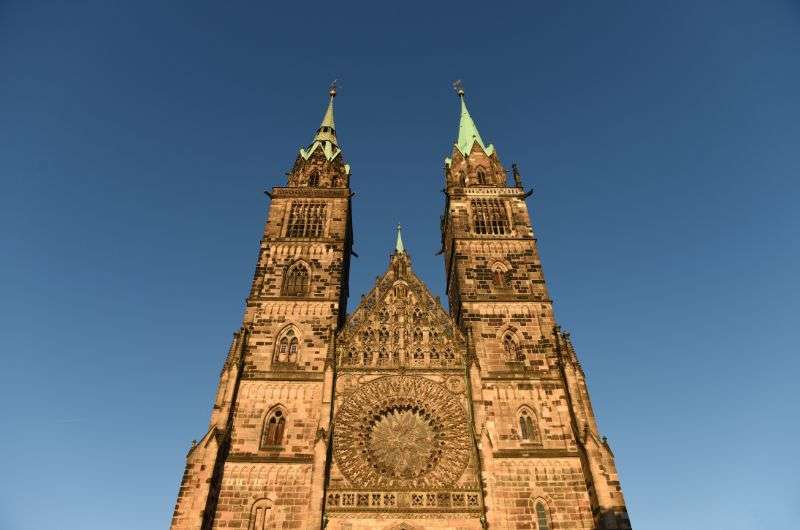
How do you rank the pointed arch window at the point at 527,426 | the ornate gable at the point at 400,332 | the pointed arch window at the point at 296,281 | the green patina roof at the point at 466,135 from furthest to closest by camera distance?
the green patina roof at the point at 466,135
the pointed arch window at the point at 296,281
the ornate gable at the point at 400,332
the pointed arch window at the point at 527,426

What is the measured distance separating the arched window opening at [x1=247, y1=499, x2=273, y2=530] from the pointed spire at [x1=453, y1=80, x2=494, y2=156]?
83.1 ft

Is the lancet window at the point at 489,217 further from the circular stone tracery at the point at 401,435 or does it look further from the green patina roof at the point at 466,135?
the circular stone tracery at the point at 401,435

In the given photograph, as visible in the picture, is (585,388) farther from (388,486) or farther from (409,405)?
(388,486)

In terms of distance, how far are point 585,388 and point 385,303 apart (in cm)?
1046

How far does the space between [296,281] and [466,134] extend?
18743 millimetres

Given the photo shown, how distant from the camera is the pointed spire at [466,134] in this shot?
3641cm

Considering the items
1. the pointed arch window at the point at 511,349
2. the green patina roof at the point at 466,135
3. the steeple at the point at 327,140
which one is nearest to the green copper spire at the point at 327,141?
the steeple at the point at 327,140

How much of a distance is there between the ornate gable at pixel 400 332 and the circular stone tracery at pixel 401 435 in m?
1.28

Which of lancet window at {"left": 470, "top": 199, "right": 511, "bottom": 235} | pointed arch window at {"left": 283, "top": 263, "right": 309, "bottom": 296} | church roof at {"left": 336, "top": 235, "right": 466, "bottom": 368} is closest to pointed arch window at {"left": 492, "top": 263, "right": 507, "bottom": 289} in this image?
lancet window at {"left": 470, "top": 199, "right": 511, "bottom": 235}

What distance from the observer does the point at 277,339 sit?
83.2 ft

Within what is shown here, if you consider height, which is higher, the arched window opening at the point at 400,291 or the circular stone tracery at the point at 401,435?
the arched window opening at the point at 400,291

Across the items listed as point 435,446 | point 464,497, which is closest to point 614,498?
point 464,497

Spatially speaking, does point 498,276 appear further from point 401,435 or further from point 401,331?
point 401,435

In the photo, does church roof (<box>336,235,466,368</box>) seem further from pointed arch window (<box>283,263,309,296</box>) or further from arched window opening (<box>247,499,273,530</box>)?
arched window opening (<box>247,499,273,530</box>)
